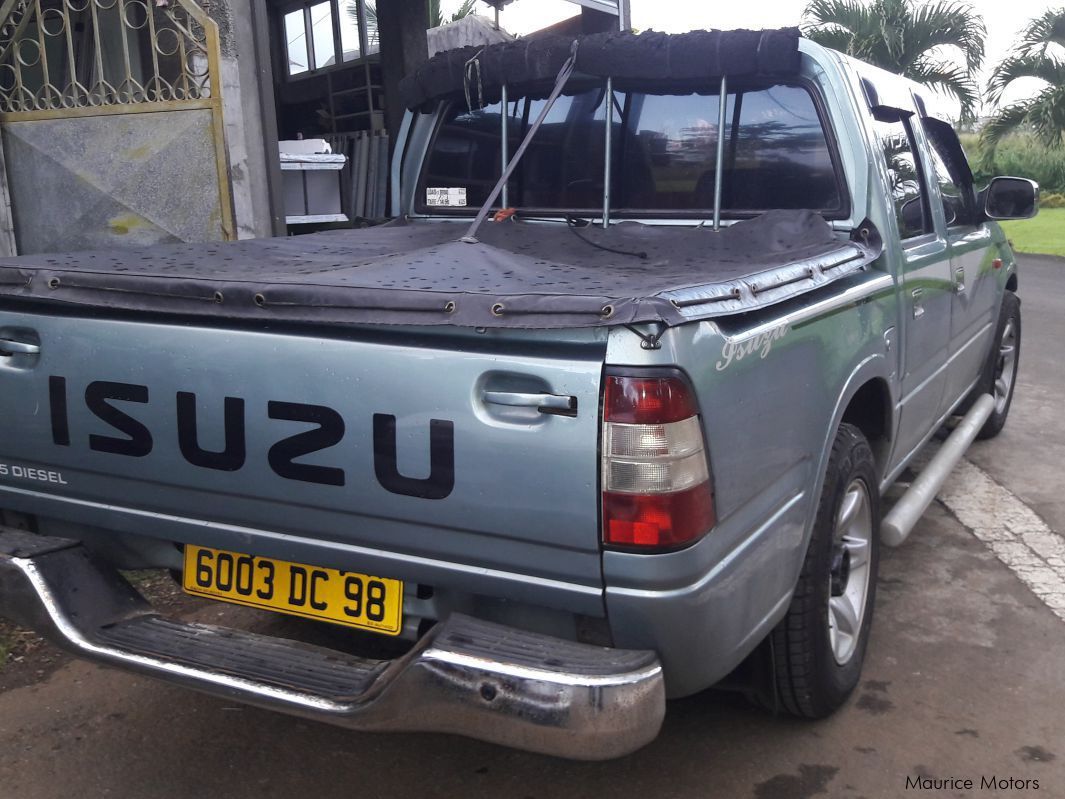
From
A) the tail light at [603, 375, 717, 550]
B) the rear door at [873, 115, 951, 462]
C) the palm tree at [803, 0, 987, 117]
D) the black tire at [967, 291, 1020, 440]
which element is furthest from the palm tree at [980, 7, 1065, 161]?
the tail light at [603, 375, 717, 550]

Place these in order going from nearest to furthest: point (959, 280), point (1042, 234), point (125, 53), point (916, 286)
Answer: point (916, 286) < point (959, 280) < point (125, 53) < point (1042, 234)

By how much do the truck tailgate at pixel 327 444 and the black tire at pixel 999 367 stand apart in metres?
3.87

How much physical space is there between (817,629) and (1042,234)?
2208 cm

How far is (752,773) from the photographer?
8.94 ft

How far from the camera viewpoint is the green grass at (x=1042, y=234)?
18.5m

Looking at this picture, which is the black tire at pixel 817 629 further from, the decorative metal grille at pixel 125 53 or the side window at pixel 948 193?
the decorative metal grille at pixel 125 53

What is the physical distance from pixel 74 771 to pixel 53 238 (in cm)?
388

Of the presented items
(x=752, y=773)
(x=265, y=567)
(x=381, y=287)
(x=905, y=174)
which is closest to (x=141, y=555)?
(x=265, y=567)

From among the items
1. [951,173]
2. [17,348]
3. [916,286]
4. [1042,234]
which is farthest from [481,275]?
[1042,234]

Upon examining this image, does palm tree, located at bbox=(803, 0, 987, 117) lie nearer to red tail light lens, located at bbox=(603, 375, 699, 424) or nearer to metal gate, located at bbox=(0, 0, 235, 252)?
metal gate, located at bbox=(0, 0, 235, 252)

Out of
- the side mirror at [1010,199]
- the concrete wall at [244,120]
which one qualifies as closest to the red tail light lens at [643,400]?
the side mirror at [1010,199]

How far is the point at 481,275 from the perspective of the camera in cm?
261

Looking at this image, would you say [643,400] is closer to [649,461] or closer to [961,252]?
[649,461]

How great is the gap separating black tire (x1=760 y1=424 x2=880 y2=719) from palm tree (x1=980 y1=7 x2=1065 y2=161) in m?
18.2
